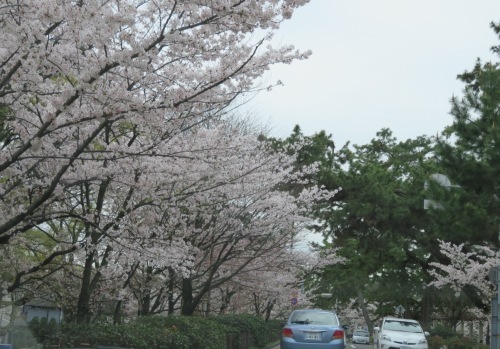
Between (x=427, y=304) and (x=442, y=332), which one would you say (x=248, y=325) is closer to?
(x=427, y=304)

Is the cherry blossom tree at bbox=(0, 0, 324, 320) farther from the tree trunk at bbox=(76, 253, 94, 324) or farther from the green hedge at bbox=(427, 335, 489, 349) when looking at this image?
the green hedge at bbox=(427, 335, 489, 349)

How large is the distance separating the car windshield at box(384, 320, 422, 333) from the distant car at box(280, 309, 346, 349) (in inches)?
259

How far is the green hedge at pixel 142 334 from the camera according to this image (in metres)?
10.7

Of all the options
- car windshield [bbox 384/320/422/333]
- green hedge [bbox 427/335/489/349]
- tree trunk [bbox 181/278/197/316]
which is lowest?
green hedge [bbox 427/335/489/349]

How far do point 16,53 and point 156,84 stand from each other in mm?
1674

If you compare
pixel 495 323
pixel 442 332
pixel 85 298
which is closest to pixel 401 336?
pixel 495 323

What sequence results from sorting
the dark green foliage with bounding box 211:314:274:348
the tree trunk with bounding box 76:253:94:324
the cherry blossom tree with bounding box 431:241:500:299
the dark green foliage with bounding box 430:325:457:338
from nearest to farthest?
1. the tree trunk with bounding box 76:253:94:324
2. the dark green foliage with bounding box 211:314:274:348
3. the cherry blossom tree with bounding box 431:241:500:299
4. the dark green foliage with bounding box 430:325:457:338

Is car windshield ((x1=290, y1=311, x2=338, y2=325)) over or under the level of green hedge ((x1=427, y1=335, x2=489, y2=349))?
over

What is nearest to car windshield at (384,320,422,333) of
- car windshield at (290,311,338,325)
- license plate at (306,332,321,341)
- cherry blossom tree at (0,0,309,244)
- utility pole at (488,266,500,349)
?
utility pole at (488,266,500,349)

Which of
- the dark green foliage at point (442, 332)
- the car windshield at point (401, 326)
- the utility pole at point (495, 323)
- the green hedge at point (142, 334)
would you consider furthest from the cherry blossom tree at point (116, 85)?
the dark green foliage at point (442, 332)

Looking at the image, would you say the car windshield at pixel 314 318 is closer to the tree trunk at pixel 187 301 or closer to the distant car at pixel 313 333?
the distant car at pixel 313 333

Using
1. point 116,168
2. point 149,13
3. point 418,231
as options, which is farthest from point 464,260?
point 149,13

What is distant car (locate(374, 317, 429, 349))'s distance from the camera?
20641mm

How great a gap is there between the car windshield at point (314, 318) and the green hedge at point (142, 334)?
2035 millimetres
